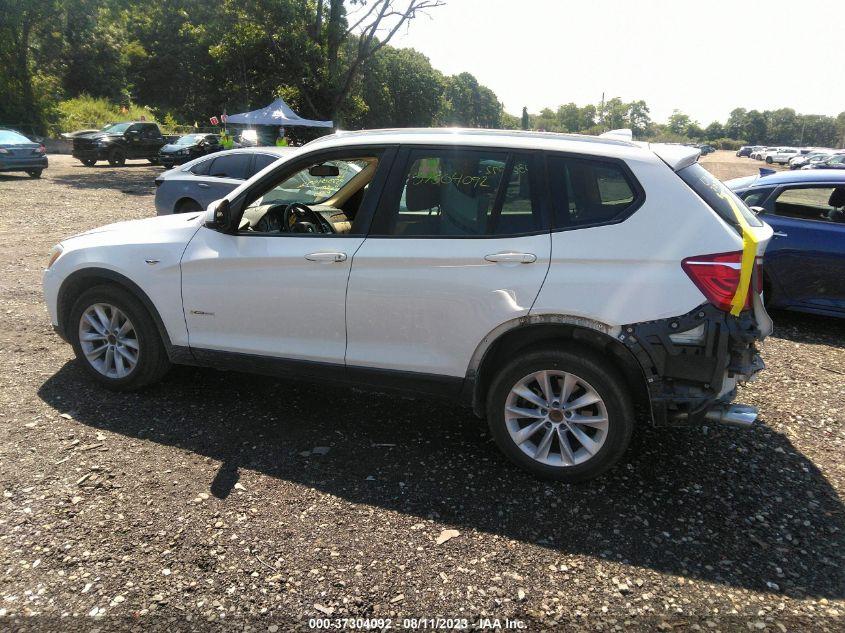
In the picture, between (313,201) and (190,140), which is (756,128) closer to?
(190,140)

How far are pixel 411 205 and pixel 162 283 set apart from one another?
1.80m

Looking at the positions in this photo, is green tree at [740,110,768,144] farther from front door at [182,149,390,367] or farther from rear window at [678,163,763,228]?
front door at [182,149,390,367]

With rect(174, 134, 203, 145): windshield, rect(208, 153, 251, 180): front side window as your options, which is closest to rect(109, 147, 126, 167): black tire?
rect(174, 134, 203, 145): windshield

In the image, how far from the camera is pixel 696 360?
10.2 feet

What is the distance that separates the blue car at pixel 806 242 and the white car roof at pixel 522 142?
304 cm

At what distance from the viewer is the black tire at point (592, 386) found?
3244 millimetres

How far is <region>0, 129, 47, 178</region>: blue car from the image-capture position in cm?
1883

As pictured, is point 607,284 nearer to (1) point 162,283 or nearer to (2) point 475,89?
(1) point 162,283

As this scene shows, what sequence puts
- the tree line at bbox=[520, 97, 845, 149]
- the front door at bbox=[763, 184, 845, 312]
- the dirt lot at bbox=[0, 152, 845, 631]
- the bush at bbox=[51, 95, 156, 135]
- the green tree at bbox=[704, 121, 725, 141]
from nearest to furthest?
the dirt lot at bbox=[0, 152, 845, 631] → the front door at bbox=[763, 184, 845, 312] → the bush at bbox=[51, 95, 156, 135] → the tree line at bbox=[520, 97, 845, 149] → the green tree at bbox=[704, 121, 725, 141]

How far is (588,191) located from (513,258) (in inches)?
21.5

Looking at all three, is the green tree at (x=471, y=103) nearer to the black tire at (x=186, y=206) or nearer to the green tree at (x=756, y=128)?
the green tree at (x=756, y=128)

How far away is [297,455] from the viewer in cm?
372

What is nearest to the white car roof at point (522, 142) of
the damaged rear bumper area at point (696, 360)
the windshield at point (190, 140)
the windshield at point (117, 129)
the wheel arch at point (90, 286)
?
the damaged rear bumper area at point (696, 360)

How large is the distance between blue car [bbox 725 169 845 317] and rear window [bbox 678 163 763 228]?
2721 millimetres
